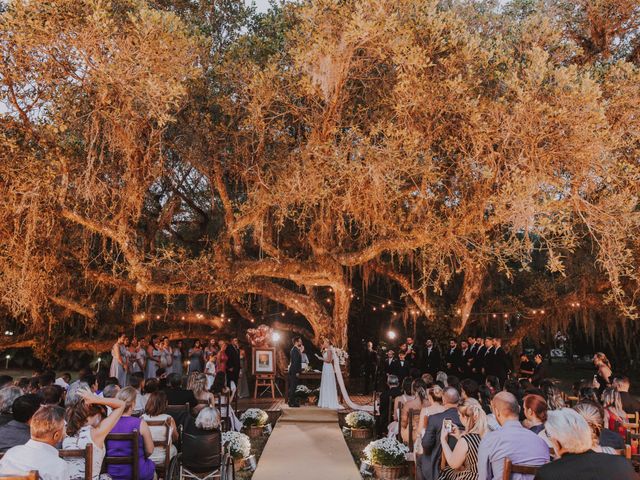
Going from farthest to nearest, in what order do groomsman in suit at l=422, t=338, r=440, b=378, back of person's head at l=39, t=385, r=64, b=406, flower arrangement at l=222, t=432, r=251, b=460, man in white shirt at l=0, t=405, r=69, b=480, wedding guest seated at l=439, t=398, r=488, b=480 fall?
1. groomsman in suit at l=422, t=338, r=440, b=378
2. flower arrangement at l=222, t=432, r=251, b=460
3. back of person's head at l=39, t=385, r=64, b=406
4. wedding guest seated at l=439, t=398, r=488, b=480
5. man in white shirt at l=0, t=405, r=69, b=480

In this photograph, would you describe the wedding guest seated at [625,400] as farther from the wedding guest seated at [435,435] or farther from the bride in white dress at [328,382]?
the bride in white dress at [328,382]

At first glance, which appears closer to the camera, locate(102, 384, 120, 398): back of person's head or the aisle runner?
locate(102, 384, 120, 398): back of person's head

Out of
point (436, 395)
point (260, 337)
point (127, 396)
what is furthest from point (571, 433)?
point (260, 337)

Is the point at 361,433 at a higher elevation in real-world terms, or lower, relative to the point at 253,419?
lower

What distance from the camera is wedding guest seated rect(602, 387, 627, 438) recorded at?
521 cm

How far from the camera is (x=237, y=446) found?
6.38 metres

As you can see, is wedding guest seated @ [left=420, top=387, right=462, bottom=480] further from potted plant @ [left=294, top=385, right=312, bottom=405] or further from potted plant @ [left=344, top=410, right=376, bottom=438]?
potted plant @ [left=294, top=385, right=312, bottom=405]

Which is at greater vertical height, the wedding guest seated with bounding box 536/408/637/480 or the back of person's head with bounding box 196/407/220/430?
the wedding guest seated with bounding box 536/408/637/480

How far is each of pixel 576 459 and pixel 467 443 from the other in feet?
4.52

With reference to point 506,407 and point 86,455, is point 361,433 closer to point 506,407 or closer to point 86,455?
point 506,407

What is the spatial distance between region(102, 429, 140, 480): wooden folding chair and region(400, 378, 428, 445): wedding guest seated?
2942mm

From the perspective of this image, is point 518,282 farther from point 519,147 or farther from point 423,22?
point 423,22

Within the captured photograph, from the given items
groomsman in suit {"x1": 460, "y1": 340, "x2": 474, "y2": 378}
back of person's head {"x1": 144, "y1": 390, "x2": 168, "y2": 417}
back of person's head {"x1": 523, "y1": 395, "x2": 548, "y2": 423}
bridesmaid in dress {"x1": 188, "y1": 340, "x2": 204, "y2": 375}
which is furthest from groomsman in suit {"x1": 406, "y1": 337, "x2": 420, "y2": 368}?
back of person's head {"x1": 523, "y1": 395, "x2": 548, "y2": 423}

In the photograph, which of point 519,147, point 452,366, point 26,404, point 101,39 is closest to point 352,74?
point 519,147
